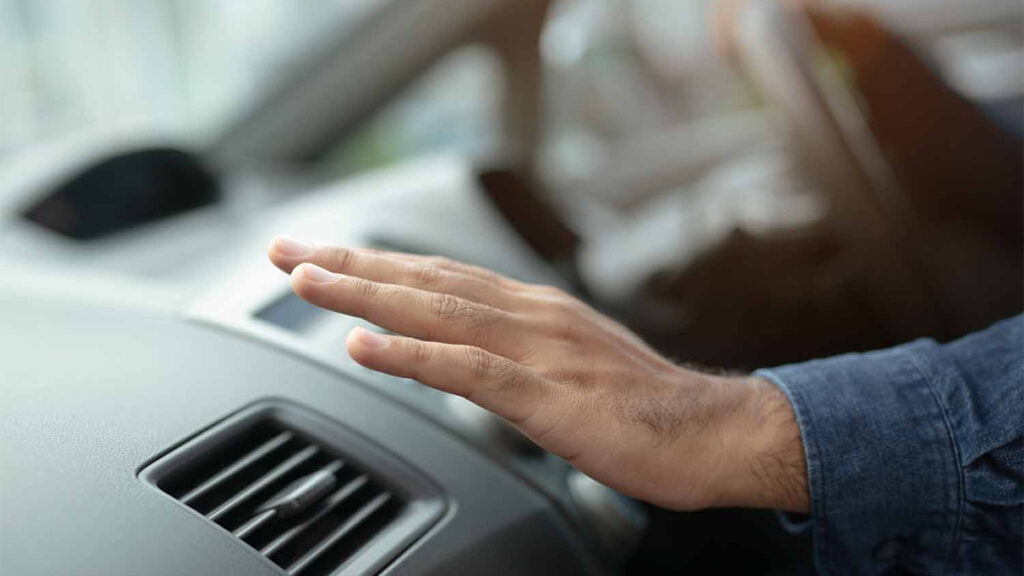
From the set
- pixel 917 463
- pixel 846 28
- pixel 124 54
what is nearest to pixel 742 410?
pixel 917 463

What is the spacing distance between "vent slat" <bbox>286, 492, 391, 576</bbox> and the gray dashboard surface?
0.09ft

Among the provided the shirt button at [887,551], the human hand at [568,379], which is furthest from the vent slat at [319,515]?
the shirt button at [887,551]

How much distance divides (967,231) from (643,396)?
945mm

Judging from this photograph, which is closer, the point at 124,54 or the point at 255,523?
the point at 255,523

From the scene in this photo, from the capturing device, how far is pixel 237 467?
0.71 meters

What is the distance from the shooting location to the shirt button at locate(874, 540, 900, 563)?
80 centimetres

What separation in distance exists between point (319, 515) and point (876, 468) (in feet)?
1.53

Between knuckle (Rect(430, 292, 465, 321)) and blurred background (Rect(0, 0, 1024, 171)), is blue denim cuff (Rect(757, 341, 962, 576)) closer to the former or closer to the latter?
knuckle (Rect(430, 292, 465, 321))

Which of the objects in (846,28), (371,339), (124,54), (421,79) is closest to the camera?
(371,339)

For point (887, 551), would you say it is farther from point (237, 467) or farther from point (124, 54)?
point (124, 54)

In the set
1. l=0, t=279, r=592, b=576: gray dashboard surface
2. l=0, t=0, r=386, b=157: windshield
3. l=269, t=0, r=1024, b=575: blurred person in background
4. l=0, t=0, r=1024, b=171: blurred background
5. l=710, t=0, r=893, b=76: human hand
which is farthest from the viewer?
l=0, t=0, r=386, b=157: windshield

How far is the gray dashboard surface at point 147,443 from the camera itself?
0.59m

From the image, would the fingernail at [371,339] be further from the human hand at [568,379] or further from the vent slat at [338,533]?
the vent slat at [338,533]

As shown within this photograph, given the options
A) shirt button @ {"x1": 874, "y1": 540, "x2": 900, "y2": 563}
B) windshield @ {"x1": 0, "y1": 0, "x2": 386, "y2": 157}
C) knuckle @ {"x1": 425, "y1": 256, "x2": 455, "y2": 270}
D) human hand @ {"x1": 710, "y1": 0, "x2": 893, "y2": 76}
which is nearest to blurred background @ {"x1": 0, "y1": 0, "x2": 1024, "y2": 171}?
windshield @ {"x1": 0, "y1": 0, "x2": 386, "y2": 157}
